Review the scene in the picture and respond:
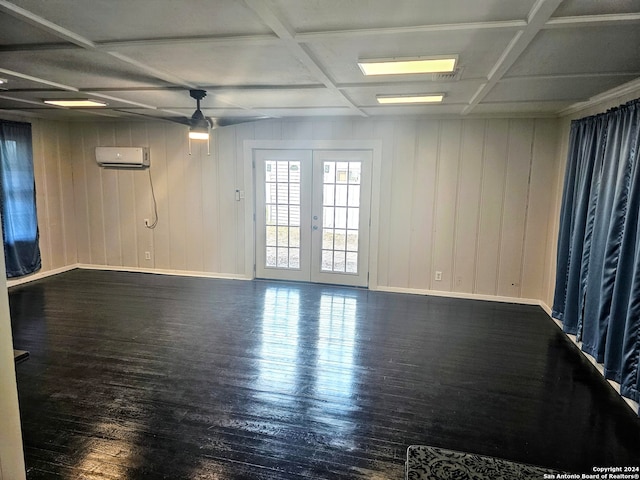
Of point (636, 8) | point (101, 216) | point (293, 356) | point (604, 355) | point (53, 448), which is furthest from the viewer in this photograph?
point (101, 216)

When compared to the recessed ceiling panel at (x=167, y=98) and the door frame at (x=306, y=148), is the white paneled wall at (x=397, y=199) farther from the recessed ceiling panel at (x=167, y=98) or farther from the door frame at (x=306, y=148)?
the recessed ceiling panel at (x=167, y=98)

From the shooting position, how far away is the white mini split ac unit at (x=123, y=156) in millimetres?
6223

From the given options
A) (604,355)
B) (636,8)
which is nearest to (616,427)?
(604,355)

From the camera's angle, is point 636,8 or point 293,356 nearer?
point 636,8

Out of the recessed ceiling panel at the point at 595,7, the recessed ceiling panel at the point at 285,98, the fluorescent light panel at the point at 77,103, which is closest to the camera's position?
the recessed ceiling panel at the point at 595,7

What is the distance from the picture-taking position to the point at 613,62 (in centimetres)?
250

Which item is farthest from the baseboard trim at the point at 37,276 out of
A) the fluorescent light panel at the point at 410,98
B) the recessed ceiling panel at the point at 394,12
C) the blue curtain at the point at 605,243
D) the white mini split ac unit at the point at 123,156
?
the blue curtain at the point at 605,243

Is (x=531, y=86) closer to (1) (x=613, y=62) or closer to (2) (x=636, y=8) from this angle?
(1) (x=613, y=62)

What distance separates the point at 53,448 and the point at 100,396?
0.58 m

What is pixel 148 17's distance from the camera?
1.87 metres

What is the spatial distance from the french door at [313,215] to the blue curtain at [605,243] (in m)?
2.48

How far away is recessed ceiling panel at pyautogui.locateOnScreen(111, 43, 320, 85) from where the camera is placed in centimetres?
233

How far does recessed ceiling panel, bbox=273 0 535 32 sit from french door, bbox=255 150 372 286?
3737mm

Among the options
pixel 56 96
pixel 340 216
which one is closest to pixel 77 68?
pixel 56 96
